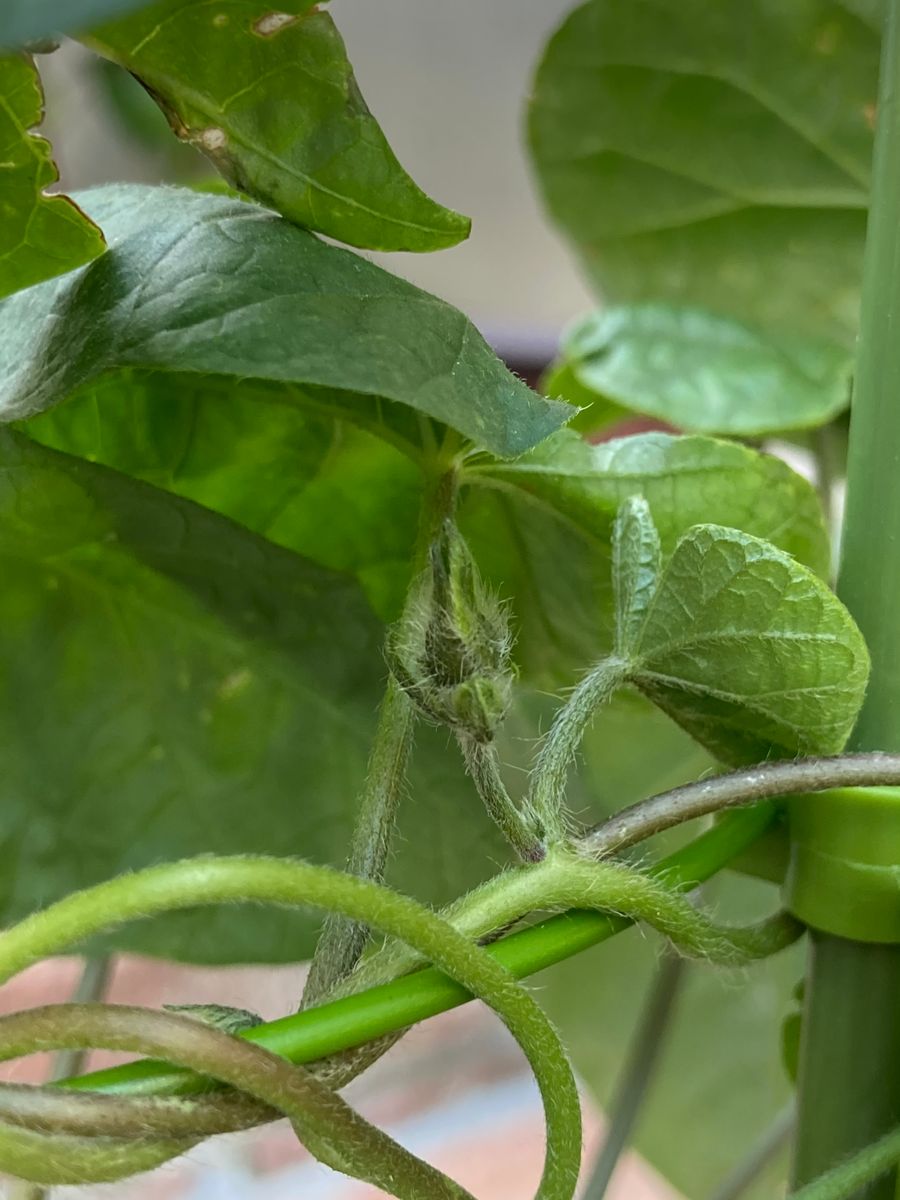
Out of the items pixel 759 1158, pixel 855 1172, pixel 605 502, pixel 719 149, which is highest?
pixel 719 149

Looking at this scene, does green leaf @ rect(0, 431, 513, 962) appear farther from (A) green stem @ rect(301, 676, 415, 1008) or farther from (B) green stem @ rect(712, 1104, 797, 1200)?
(B) green stem @ rect(712, 1104, 797, 1200)

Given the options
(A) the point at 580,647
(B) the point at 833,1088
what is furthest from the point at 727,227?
(B) the point at 833,1088

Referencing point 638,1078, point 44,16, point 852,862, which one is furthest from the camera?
point 638,1078

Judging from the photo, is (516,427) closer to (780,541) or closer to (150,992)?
(780,541)

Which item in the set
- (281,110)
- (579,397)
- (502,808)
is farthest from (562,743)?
(579,397)

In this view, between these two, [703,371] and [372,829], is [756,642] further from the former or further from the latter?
[703,371]

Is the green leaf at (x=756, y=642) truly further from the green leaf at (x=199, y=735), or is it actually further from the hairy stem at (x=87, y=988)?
the hairy stem at (x=87, y=988)

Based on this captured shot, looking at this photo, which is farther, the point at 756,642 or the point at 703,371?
the point at 703,371
